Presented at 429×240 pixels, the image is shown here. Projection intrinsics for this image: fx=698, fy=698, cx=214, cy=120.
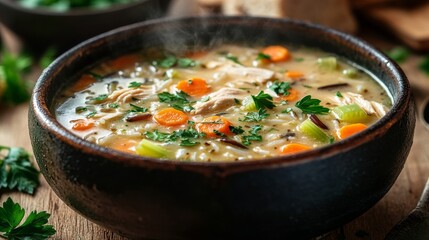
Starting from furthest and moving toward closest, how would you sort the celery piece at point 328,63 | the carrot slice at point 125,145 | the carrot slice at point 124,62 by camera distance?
the carrot slice at point 124,62, the celery piece at point 328,63, the carrot slice at point 125,145

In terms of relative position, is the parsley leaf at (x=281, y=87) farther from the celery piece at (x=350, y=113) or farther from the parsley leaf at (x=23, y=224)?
the parsley leaf at (x=23, y=224)

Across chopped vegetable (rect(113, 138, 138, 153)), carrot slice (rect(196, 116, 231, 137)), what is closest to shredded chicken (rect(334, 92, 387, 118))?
carrot slice (rect(196, 116, 231, 137))

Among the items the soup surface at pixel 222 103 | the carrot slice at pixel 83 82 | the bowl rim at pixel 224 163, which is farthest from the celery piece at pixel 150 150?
the carrot slice at pixel 83 82

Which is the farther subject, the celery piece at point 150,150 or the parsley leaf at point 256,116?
the parsley leaf at point 256,116

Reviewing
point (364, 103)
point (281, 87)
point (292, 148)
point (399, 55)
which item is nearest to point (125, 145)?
point (292, 148)

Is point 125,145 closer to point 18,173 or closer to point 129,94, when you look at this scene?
point 129,94

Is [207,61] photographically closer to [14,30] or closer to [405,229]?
[405,229]
